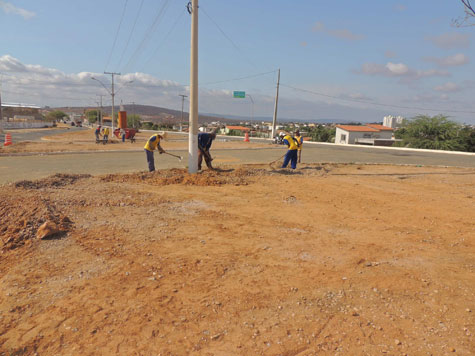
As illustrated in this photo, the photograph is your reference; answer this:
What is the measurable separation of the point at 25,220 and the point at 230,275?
337cm

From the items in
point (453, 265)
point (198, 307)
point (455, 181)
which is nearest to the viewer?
point (198, 307)

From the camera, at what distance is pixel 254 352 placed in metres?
2.42

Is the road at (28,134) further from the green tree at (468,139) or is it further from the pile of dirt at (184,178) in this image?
the green tree at (468,139)

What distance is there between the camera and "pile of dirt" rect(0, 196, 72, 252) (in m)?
4.36

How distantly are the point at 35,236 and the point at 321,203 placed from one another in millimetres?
5272

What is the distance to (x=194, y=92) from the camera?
9633mm

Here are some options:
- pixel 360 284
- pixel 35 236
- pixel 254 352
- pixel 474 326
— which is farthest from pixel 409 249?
pixel 35 236

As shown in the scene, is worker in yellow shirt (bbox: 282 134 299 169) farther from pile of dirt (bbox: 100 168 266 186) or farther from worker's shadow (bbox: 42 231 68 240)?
worker's shadow (bbox: 42 231 68 240)

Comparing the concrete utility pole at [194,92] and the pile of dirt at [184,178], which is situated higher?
the concrete utility pole at [194,92]

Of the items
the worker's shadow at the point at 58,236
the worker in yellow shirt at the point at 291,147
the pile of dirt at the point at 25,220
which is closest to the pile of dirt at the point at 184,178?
the worker in yellow shirt at the point at 291,147

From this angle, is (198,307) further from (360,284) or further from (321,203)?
(321,203)

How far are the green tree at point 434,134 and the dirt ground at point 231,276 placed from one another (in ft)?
111

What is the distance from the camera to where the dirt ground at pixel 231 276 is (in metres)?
2.56

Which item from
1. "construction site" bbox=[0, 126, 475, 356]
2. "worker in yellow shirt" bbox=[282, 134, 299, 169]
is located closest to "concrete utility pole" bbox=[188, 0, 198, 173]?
"construction site" bbox=[0, 126, 475, 356]
